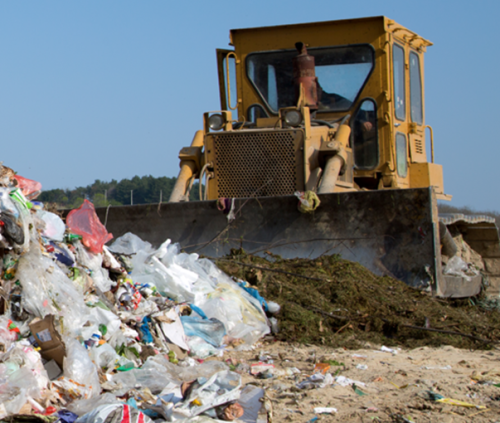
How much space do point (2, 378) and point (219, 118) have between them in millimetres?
4542

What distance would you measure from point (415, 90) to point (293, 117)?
1934 mm

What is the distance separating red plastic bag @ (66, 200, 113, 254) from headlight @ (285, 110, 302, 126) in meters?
2.40

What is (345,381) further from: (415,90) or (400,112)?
(415,90)

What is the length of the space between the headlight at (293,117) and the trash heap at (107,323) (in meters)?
1.81

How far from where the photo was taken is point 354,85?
7.20 meters

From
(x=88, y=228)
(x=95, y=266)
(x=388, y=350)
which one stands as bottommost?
(x=388, y=350)

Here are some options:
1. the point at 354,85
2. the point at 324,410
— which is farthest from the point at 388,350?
the point at 354,85

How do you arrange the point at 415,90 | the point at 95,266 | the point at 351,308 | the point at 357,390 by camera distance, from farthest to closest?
the point at 415,90 < the point at 351,308 < the point at 95,266 < the point at 357,390

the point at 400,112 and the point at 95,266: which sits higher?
the point at 400,112

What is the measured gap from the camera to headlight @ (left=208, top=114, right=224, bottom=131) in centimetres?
701

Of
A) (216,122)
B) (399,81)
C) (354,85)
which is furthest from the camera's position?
(399,81)

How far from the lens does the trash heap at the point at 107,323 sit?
9.89ft

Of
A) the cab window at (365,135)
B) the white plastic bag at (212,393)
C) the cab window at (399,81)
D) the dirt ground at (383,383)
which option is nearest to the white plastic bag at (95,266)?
the dirt ground at (383,383)

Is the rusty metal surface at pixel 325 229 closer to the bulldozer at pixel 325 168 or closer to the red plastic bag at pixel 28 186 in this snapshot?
the bulldozer at pixel 325 168
